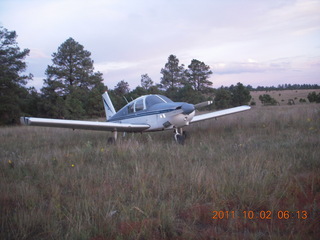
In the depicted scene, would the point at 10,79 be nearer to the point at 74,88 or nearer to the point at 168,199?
the point at 74,88

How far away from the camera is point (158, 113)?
8742 millimetres

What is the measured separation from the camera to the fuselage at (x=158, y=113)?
827cm

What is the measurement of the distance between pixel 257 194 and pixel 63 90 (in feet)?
127

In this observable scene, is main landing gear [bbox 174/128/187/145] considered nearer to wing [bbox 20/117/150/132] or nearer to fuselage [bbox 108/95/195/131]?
fuselage [bbox 108/95/195/131]

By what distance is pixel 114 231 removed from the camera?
7.61 ft

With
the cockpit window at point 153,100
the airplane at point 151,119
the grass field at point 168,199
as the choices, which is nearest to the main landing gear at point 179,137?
the airplane at point 151,119

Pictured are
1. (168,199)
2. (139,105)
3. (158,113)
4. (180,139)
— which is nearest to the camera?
(168,199)

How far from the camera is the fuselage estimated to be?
8.27 meters

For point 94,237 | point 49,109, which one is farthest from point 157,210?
point 49,109
